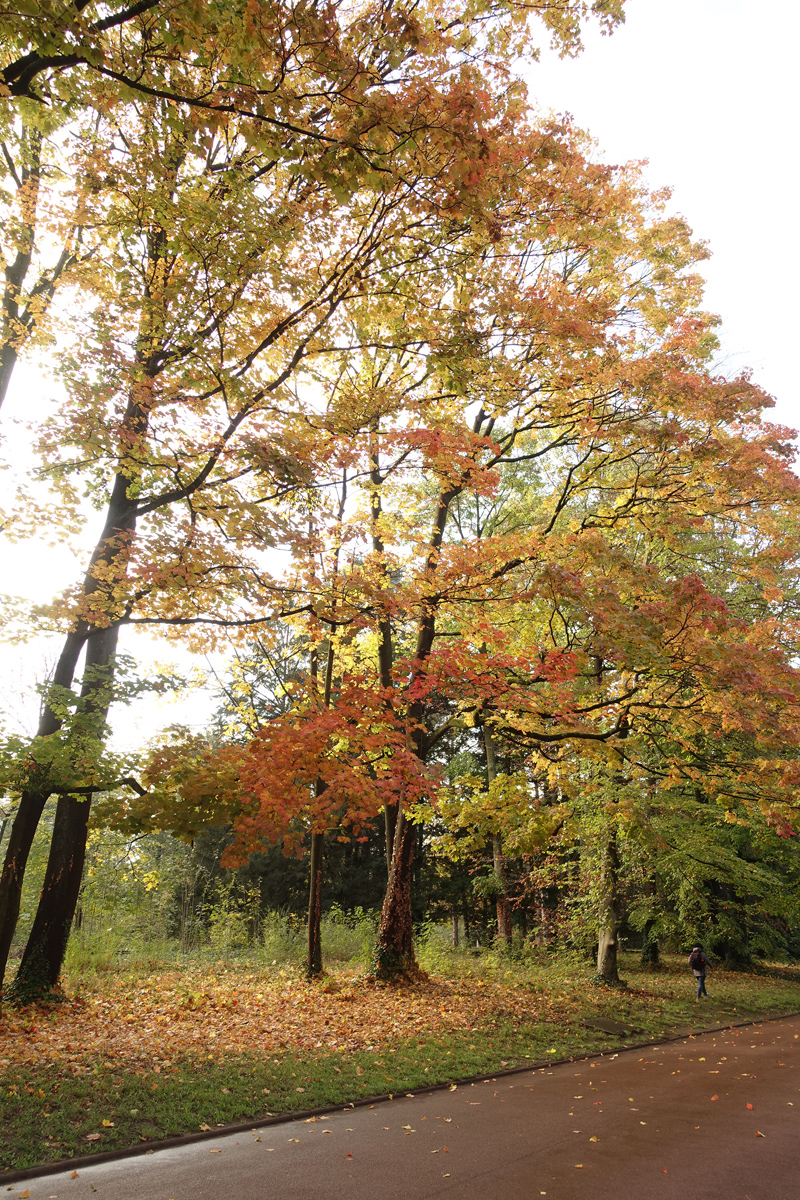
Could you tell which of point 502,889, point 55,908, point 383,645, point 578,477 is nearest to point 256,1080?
point 55,908

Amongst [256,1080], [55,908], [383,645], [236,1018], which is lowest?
[236,1018]

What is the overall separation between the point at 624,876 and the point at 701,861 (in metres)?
3.85

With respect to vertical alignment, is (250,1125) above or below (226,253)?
below

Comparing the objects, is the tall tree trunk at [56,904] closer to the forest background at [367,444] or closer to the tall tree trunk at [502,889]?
the forest background at [367,444]

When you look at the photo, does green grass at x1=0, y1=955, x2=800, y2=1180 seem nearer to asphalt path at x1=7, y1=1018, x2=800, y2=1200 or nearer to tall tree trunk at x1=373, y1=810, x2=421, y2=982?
asphalt path at x1=7, y1=1018, x2=800, y2=1200

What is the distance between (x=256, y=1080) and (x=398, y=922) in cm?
582

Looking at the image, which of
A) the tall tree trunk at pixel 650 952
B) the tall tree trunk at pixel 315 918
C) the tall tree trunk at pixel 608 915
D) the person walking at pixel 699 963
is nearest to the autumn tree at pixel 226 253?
the tall tree trunk at pixel 315 918

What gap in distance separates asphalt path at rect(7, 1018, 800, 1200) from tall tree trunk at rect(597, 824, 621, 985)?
22.5ft

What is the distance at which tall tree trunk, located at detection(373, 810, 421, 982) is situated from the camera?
11.7m

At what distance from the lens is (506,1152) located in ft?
16.5

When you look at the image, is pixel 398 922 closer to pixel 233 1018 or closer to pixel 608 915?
pixel 233 1018

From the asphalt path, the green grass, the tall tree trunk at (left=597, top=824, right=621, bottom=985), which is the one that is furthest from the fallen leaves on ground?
the tall tree trunk at (left=597, top=824, right=621, bottom=985)

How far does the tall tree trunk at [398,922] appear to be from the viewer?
1168cm

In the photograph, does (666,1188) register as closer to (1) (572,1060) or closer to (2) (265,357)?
(1) (572,1060)
